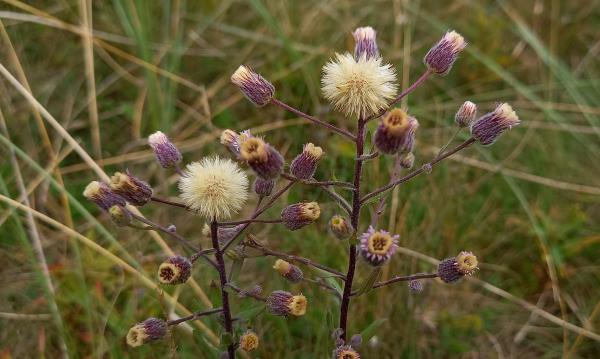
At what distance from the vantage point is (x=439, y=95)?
3.73 metres

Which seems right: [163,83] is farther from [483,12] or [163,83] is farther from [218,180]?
[483,12]

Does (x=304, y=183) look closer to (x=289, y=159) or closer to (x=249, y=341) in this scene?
(x=249, y=341)

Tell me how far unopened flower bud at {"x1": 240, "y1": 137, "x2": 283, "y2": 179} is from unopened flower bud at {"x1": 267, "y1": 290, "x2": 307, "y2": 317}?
0.39 metres

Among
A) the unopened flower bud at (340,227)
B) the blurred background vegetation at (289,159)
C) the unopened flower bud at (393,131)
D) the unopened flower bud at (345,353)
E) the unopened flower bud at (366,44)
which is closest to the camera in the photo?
the unopened flower bud at (393,131)

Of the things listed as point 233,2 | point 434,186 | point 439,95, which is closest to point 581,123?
point 439,95

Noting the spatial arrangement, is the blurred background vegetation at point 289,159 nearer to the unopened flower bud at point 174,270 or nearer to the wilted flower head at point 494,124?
the unopened flower bud at point 174,270

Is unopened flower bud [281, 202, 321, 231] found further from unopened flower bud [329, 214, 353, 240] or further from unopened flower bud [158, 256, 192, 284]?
unopened flower bud [158, 256, 192, 284]

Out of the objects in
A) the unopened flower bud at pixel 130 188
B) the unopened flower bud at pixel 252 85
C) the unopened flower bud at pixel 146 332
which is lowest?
the unopened flower bud at pixel 146 332

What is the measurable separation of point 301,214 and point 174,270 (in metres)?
0.40

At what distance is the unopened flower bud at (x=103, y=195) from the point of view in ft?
6.17

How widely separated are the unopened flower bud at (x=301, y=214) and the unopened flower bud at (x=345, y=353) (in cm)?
39

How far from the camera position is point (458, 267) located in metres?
1.81

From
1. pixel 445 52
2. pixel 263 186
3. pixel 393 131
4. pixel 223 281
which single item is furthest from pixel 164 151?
pixel 445 52

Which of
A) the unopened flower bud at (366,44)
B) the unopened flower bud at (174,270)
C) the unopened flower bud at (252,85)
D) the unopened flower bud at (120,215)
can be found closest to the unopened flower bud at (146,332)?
the unopened flower bud at (174,270)
